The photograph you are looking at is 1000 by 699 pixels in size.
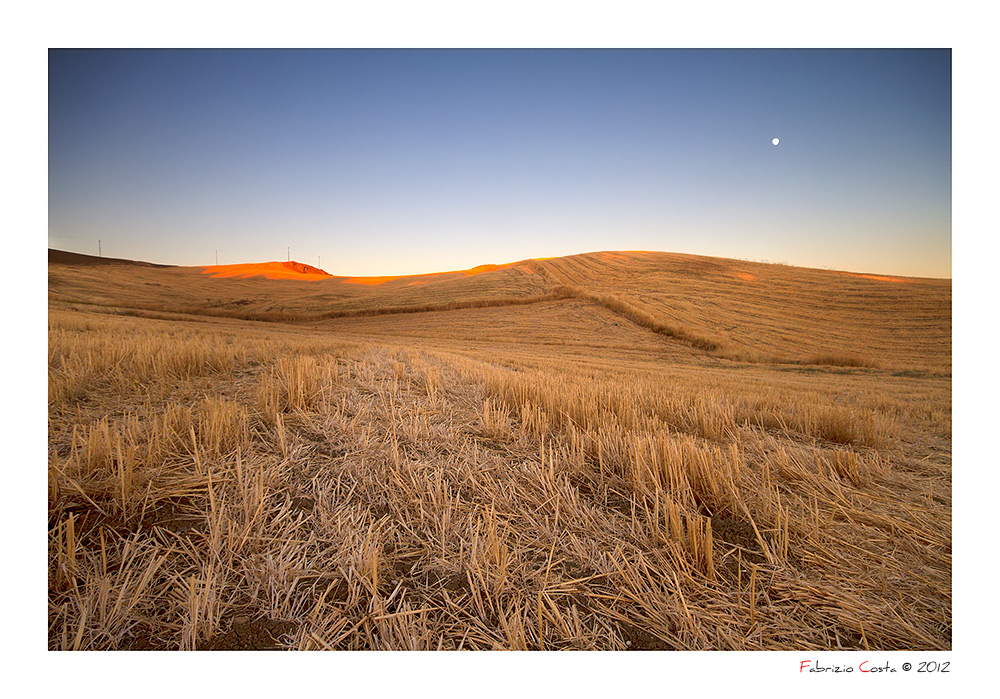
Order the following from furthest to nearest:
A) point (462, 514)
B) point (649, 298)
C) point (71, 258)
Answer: point (649, 298) → point (71, 258) → point (462, 514)

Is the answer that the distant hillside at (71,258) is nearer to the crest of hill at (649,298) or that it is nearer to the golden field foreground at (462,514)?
the crest of hill at (649,298)

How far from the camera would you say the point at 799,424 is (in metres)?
3.06

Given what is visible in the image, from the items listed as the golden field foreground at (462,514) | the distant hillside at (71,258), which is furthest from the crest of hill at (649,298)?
the golden field foreground at (462,514)

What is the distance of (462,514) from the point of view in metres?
1.76

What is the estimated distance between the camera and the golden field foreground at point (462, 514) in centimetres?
137

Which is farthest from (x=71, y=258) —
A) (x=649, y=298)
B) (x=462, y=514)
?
(x=649, y=298)

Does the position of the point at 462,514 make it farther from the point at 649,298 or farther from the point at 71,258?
the point at 649,298

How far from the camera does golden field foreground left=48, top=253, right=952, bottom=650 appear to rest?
1.37m

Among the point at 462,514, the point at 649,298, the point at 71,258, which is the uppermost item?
the point at 649,298

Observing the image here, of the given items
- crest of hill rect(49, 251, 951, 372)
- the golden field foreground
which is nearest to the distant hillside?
crest of hill rect(49, 251, 951, 372)

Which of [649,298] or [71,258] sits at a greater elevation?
[649,298]
